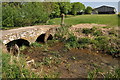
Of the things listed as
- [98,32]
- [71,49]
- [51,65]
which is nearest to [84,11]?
[98,32]

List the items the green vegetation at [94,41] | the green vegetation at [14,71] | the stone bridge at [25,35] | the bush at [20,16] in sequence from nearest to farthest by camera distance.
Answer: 1. the green vegetation at [14,71]
2. the stone bridge at [25,35]
3. the green vegetation at [94,41]
4. the bush at [20,16]

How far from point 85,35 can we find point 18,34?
5.23m

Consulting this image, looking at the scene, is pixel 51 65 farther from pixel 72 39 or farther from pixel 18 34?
pixel 72 39

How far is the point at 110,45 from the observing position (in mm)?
9516

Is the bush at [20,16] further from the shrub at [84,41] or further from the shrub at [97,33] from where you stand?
the shrub at [97,33]

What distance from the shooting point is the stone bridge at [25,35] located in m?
8.12

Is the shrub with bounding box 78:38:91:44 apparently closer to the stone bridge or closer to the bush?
the stone bridge

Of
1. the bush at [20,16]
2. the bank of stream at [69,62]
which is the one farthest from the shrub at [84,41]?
the bush at [20,16]

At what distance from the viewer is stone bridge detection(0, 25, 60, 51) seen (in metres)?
8.12

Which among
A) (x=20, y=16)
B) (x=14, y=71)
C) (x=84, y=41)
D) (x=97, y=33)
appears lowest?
(x=14, y=71)

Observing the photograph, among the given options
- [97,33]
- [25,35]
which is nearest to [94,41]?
[97,33]

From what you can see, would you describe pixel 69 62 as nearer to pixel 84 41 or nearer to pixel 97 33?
pixel 84 41

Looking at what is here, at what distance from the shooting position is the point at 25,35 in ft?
30.2

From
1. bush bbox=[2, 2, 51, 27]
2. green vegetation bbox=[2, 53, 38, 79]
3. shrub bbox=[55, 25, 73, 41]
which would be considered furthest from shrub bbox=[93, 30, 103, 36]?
green vegetation bbox=[2, 53, 38, 79]
